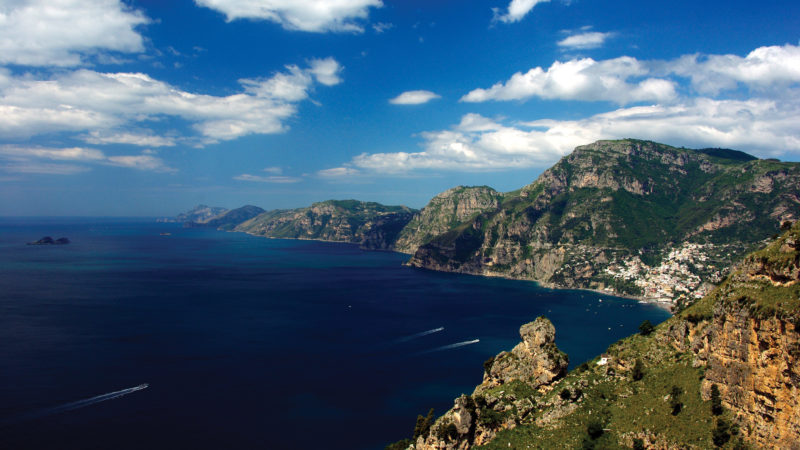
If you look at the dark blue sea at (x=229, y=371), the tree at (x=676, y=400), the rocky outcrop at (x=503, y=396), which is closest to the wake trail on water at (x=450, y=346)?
the dark blue sea at (x=229, y=371)

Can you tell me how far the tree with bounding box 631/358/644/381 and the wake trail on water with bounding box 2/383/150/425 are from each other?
111m

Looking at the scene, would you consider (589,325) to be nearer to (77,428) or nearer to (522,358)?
(522,358)

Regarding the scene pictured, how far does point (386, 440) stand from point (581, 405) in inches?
1806

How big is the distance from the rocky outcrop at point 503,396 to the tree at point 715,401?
18729 mm

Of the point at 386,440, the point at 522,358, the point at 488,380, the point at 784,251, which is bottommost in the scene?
the point at 386,440

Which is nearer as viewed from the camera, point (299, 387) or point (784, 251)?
point (784, 251)

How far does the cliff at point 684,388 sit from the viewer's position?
144 ft

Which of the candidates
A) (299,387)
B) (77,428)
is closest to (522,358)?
(299,387)

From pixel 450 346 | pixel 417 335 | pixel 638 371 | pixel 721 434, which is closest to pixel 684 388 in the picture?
pixel 638 371

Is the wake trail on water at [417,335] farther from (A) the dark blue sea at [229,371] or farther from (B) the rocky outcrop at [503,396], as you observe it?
(B) the rocky outcrop at [503,396]

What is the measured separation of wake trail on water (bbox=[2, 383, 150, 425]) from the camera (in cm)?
8918

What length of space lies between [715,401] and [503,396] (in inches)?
1009

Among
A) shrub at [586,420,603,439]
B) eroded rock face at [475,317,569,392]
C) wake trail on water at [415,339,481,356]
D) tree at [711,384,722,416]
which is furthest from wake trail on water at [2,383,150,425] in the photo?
tree at [711,384,722,416]

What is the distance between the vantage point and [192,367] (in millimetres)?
122000
